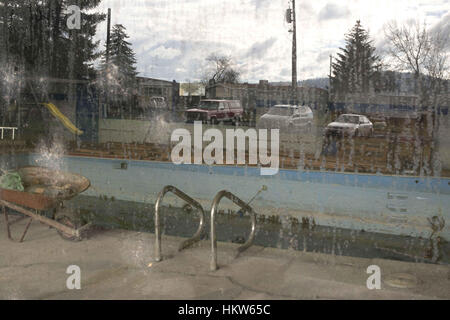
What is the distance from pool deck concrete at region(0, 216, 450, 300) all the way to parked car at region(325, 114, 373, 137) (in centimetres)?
1398

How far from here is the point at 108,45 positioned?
1035 inches

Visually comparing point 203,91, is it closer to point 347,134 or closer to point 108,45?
point 347,134

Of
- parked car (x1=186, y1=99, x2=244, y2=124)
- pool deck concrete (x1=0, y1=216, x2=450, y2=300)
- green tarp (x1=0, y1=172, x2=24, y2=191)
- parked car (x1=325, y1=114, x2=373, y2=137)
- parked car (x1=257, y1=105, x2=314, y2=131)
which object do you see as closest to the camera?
pool deck concrete (x1=0, y1=216, x2=450, y2=300)

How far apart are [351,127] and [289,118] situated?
9.39 ft

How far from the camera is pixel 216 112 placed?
19250 mm

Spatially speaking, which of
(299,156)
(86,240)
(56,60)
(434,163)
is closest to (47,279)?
(86,240)

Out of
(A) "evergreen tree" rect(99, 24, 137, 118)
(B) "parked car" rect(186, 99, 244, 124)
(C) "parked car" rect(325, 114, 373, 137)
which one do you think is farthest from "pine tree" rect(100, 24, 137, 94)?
(C) "parked car" rect(325, 114, 373, 137)

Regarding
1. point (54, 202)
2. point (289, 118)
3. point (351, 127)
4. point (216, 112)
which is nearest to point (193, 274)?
point (54, 202)

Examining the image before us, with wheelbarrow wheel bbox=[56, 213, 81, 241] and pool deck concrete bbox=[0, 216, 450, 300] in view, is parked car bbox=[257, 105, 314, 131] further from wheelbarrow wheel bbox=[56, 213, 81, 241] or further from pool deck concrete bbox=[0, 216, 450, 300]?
pool deck concrete bbox=[0, 216, 450, 300]

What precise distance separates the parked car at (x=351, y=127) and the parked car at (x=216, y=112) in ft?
13.5

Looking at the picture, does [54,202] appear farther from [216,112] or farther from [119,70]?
[119,70]

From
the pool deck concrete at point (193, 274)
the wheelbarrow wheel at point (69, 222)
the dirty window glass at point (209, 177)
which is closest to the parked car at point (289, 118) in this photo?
the dirty window glass at point (209, 177)

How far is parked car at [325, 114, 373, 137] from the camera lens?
18328mm

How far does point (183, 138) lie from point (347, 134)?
7.16 meters
